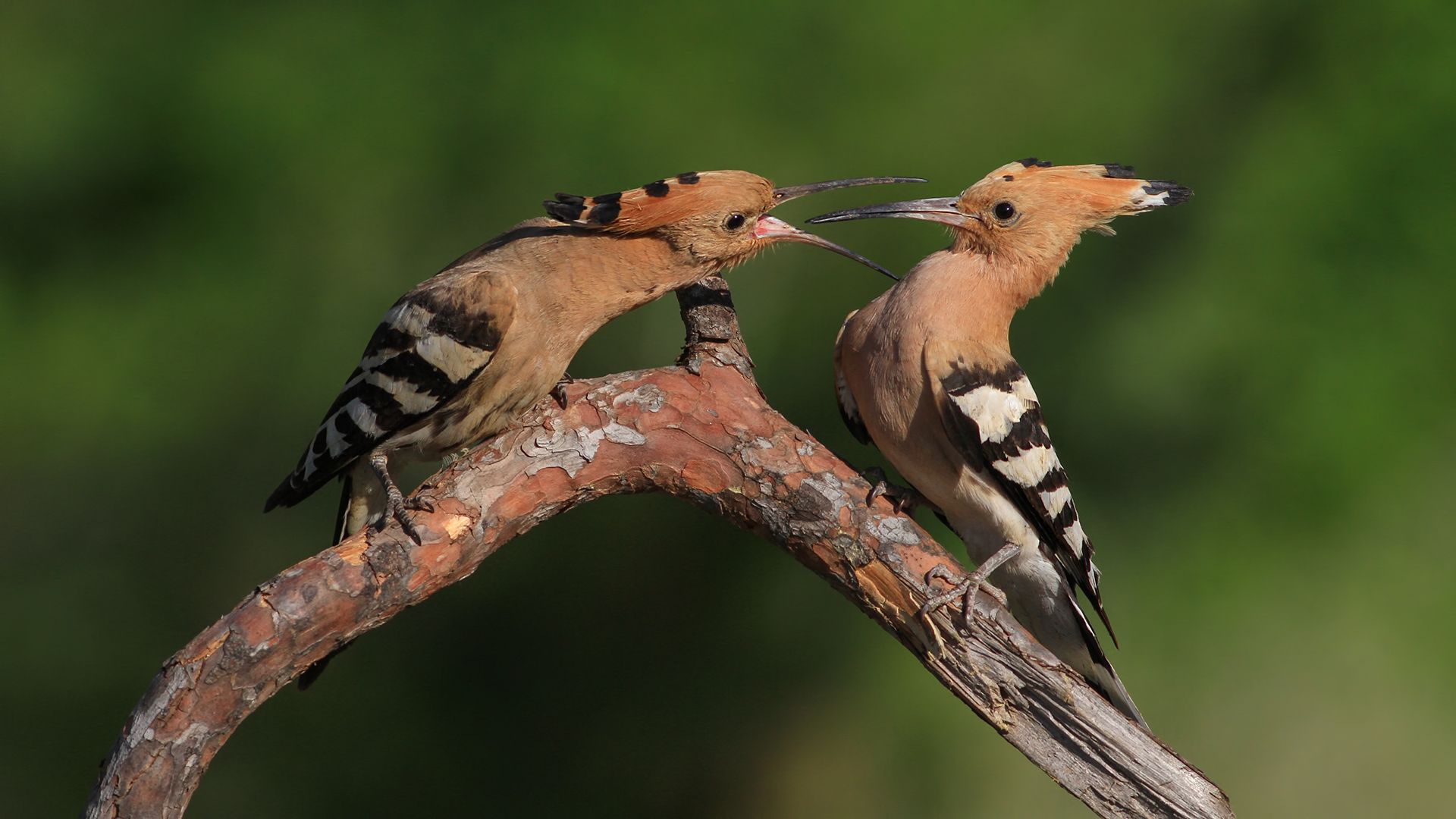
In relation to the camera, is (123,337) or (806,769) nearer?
(806,769)

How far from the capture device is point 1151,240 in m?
2.15

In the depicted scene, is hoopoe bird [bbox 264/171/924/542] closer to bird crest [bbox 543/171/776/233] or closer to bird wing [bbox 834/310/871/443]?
bird crest [bbox 543/171/776/233]

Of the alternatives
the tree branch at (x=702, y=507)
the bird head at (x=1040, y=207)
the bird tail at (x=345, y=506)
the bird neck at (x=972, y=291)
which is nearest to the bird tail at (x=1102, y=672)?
the tree branch at (x=702, y=507)

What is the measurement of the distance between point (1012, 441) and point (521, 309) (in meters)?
0.69

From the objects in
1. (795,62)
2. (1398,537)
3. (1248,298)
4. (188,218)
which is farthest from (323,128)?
(1398,537)

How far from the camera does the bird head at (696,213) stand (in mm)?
1347

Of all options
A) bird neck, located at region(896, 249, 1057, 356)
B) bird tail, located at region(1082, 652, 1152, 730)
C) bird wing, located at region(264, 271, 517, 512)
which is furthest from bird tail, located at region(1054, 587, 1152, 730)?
bird wing, located at region(264, 271, 517, 512)

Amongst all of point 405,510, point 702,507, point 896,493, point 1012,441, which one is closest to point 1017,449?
point 1012,441

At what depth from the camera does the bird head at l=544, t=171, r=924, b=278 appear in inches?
53.0

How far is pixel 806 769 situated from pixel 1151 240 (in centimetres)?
140

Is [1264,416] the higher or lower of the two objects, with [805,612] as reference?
higher

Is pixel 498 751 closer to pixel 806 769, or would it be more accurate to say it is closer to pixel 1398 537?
pixel 806 769

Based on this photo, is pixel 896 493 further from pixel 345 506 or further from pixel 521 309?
pixel 345 506

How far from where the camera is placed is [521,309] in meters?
1.38
